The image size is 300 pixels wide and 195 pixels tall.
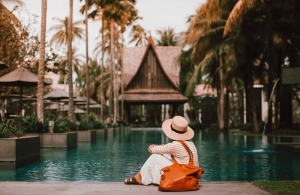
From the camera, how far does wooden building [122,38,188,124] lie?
54.0m

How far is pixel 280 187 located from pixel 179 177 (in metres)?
1.65

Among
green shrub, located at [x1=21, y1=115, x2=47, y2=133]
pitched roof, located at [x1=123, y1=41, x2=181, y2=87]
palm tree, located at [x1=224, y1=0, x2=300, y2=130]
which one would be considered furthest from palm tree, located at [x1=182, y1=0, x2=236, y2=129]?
pitched roof, located at [x1=123, y1=41, x2=181, y2=87]

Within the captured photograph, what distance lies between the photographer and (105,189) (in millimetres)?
7633

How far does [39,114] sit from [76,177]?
9592 millimetres

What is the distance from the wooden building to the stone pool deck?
43896 mm

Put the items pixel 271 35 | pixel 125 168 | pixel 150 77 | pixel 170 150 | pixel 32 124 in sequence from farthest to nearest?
pixel 150 77 → pixel 271 35 → pixel 32 124 → pixel 125 168 → pixel 170 150

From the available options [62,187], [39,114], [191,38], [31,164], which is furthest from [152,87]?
[62,187]

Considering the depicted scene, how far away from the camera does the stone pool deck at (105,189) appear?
7254 millimetres

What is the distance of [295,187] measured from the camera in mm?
7750

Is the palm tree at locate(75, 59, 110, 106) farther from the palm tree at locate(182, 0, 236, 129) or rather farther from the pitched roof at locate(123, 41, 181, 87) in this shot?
the palm tree at locate(182, 0, 236, 129)

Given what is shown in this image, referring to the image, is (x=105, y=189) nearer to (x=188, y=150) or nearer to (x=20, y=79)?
(x=188, y=150)

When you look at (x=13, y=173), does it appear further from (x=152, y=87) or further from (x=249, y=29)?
(x=152, y=87)

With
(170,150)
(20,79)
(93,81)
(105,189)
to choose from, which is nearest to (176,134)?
(170,150)

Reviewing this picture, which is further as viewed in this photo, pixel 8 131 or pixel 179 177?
pixel 8 131
